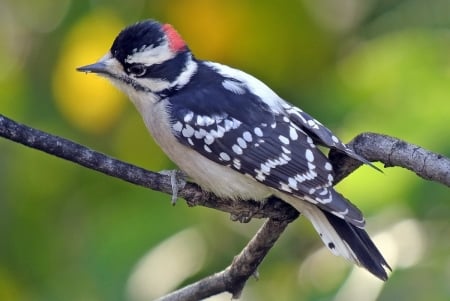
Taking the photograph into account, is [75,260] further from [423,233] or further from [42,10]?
[423,233]

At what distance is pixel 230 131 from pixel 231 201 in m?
0.15

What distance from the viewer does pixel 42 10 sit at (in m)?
3.16

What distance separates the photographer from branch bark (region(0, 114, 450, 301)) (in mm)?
1969

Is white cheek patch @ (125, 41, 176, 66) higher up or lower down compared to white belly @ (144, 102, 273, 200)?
higher up

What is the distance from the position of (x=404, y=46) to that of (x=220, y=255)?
0.68 m

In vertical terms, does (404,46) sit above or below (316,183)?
above

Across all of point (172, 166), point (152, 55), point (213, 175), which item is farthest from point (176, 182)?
point (172, 166)

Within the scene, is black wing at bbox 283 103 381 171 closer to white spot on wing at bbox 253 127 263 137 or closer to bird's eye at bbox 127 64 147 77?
white spot on wing at bbox 253 127 263 137

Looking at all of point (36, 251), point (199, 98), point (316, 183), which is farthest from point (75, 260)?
point (316, 183)

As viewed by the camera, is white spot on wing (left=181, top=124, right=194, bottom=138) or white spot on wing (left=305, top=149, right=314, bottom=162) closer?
white spot on wing (left=305, top=149, right=314, bottom=162)

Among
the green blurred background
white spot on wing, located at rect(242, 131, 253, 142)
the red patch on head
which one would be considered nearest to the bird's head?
the red patch on head

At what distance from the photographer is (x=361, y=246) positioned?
7.23 ft

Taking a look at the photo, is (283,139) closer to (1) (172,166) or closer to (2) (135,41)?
(2) (135,41)

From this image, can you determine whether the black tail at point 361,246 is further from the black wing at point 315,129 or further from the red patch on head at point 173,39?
the red patch on head at point 173,39
